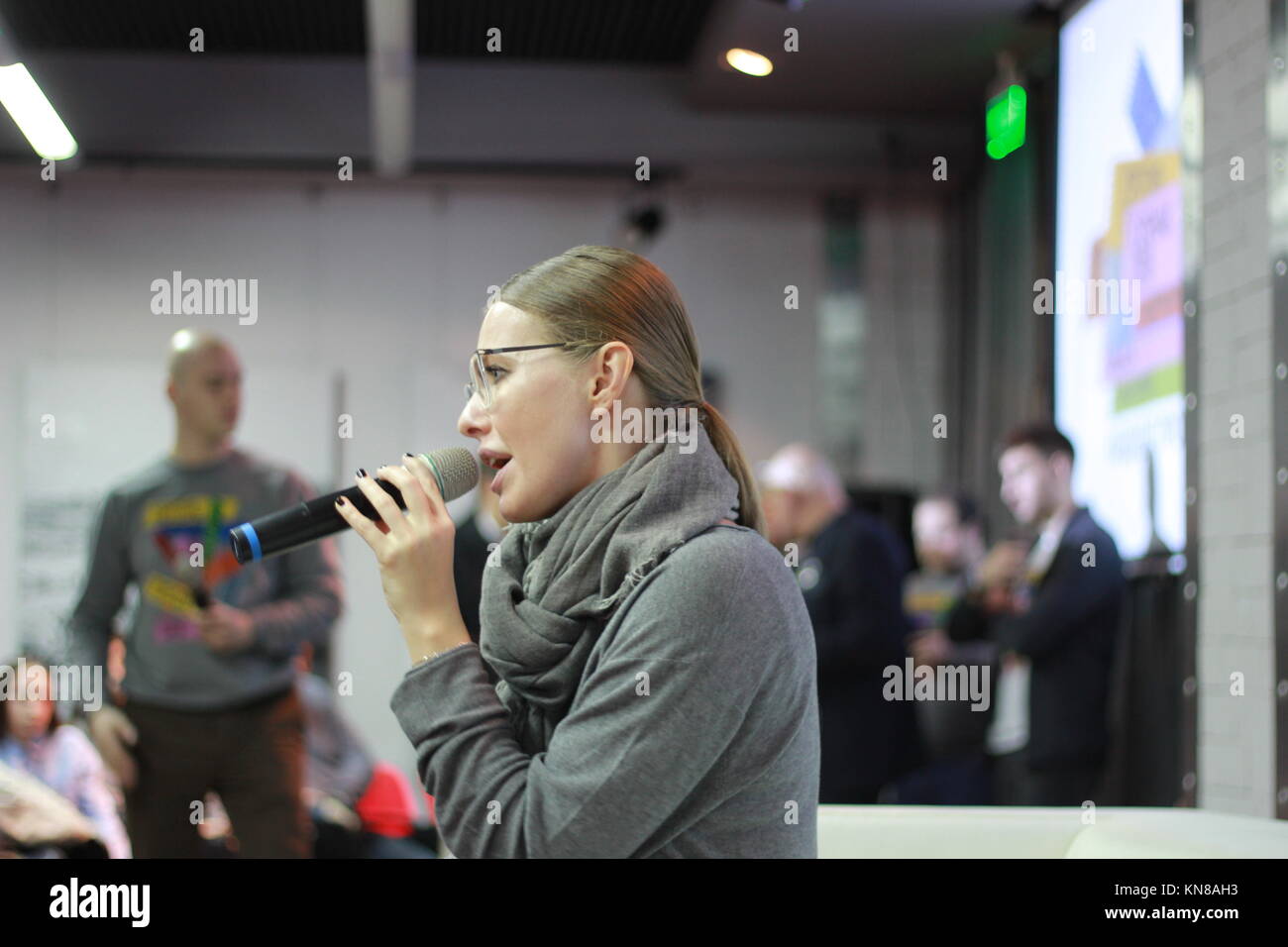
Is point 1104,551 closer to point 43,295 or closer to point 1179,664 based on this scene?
point 1179,664

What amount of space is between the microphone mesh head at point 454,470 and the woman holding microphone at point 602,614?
63mm

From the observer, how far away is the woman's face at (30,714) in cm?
421

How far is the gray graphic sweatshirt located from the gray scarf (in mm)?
2042

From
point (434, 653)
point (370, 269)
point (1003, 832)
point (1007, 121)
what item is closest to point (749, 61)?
point (1007, 121)

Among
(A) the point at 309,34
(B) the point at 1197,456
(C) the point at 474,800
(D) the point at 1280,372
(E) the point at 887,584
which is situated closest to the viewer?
(C) the point at 474,800

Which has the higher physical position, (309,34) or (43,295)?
(309,34)

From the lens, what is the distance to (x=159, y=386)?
659 centimetres

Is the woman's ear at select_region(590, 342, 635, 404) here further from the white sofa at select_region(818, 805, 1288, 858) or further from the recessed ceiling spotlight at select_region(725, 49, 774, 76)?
the recessed ceiling spotlight at select_region(725, 49, 774, 76)

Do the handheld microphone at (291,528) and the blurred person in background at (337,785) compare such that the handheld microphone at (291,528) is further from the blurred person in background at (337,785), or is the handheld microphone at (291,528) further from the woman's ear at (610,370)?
the blurred person in background at (337,785)

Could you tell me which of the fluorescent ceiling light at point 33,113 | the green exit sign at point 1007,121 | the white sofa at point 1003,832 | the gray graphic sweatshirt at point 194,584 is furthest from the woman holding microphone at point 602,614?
the green exit sign at point 1007,121

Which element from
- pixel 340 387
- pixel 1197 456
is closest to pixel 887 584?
pixel 1197 456

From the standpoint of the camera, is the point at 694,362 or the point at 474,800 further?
the point at 694,362

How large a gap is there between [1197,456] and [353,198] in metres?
4.95

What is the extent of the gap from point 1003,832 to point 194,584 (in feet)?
6.86
